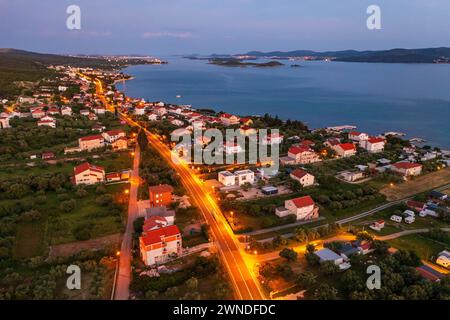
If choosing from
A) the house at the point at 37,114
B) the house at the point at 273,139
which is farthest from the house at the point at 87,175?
the house at the point at 37,114

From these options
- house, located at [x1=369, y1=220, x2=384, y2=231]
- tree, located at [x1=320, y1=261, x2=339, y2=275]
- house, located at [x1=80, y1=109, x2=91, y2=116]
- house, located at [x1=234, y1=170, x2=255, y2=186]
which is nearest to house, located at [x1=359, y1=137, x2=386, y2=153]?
house, located at [x1=234, y1=170, x2=255, y2=186]

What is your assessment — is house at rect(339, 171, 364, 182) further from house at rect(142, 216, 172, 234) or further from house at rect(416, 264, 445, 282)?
house at rect(142, 216, 172, 234)

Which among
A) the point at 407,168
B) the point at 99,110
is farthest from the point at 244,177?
the point at 99,110

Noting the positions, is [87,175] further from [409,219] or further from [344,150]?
[344,150]

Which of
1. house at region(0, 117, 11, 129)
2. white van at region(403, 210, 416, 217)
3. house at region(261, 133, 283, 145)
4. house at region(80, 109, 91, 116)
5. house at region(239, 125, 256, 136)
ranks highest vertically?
house at region(80, 109, 91, 116)

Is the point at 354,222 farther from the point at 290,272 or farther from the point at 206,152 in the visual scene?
the point at 206,152
